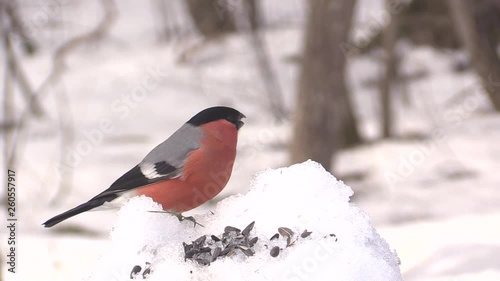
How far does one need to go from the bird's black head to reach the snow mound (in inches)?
11.2

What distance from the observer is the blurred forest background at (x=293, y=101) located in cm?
516

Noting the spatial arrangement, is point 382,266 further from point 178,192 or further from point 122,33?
point 122,33

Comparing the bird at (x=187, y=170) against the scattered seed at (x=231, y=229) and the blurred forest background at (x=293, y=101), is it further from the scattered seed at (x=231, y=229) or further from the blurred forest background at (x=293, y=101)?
the blurred forest background at (x=293, y=101)

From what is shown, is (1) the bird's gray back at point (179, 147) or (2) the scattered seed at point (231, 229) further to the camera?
(1) the bird's gray back at point (179, 147)

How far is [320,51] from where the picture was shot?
5.12 metres

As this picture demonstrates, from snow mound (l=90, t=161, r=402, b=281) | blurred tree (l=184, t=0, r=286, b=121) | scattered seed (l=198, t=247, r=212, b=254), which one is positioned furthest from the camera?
blurred tree (l=184, t=0, r=286, b=121)

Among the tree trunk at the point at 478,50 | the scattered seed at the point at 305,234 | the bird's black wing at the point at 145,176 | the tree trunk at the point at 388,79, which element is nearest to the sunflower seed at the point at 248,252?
the scattered seed at the point at 305,234

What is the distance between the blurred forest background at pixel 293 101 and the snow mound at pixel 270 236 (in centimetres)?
161

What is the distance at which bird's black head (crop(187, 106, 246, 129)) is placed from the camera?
7.66 feet

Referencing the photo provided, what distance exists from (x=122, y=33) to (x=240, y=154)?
561 cm

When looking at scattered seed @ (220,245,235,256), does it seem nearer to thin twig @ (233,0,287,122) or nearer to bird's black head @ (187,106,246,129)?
bird's black head @ (187,106,246,129)

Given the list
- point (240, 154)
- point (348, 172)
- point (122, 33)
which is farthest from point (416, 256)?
point (122, 33)

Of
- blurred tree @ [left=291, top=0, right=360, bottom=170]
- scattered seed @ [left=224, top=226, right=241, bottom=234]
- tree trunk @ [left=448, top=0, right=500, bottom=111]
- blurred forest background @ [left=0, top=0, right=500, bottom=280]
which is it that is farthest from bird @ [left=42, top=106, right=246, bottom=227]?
tree trunk @ [left=448, top=0, right=500, bottom=111]

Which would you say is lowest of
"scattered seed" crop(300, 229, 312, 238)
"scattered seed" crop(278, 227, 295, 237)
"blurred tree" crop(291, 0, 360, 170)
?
"scattered seed" crop(278, 227, 295, 237)
